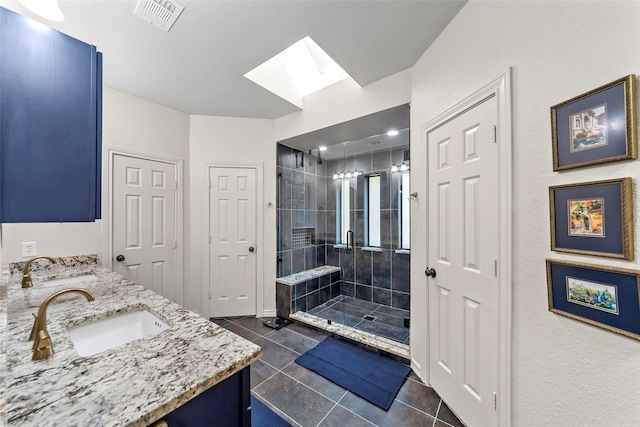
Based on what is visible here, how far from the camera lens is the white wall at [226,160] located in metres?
3.04

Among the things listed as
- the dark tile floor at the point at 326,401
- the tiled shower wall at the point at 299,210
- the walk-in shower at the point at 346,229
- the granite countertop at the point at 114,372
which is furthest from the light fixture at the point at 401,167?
the granite countertop at the point at 114,372

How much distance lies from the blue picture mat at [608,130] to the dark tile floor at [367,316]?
2087 mm

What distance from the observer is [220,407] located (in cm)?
76

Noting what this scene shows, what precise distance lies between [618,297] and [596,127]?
24.3 inches

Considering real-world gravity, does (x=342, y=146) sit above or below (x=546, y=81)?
above

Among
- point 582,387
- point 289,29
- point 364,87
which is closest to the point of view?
point 582,387

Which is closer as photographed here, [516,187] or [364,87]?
[516,187]

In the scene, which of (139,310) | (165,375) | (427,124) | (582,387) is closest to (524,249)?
(582,387)

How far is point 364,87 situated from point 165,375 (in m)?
2.60

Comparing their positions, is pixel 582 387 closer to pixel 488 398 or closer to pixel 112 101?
pixel 488 398

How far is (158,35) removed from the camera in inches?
68.9

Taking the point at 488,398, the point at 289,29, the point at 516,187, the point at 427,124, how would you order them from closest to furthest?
the point at 516,187 → the point at 488,398 → the point at 289,29 → the point at 427,124

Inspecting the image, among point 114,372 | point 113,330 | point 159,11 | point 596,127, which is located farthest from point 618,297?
point 159,11

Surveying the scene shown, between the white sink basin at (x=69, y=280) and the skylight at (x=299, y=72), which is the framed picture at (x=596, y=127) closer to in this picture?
the skylight at (x=299, y=72)
